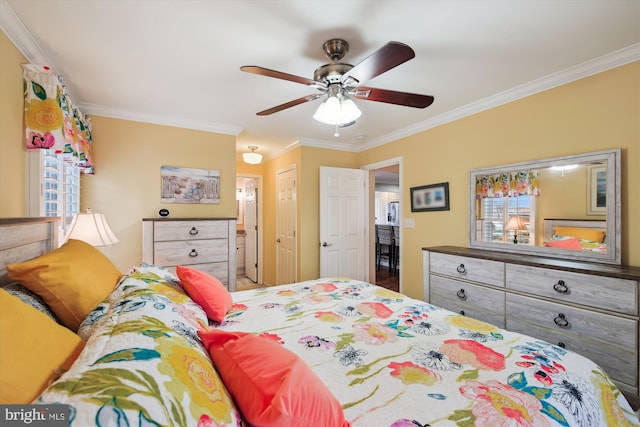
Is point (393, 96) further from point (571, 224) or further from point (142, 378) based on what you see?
point (142, 378)

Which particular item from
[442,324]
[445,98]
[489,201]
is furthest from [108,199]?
[489,201]

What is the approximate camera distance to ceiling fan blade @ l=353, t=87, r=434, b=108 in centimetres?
186

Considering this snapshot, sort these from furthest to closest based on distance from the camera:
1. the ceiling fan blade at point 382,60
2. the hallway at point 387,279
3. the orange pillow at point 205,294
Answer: the hallway at point 387,279 < the orange pillow at point 205,294 < the ceiling fan blade at point 382,60

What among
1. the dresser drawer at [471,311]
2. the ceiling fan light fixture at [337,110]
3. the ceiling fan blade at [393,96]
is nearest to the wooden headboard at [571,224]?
the dresser drawer at [471,311]

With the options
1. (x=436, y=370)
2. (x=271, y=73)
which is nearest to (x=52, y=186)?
(x=271, y=73)

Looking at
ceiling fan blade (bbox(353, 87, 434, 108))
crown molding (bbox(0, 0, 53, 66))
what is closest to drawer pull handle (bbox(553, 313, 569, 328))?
ceiling fan blade (bbox(353, 87, 434, 108))

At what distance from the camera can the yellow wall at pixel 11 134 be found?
158 cm

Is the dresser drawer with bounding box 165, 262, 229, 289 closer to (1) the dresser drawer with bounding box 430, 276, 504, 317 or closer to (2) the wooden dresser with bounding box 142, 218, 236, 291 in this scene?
(2) the wooden dresser with bounding box 142, 218, 236, 291

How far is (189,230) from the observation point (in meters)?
2.98

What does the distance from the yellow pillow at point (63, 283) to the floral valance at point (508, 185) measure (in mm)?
3139

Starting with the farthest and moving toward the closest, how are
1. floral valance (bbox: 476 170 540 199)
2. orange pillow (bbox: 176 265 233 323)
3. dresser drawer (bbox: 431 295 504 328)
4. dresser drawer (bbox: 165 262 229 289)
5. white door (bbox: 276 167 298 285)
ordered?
white door (bbox: 276 167 298 285), dresser drawer (bbox: 165 262 229 289), floral valance (bbox: 476 170 540 199), dresser drawer (bbox: 431 295 504 328), orange pillow (bbox: 176 265 233 323)

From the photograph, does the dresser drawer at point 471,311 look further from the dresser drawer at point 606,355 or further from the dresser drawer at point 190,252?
the dresser drawer at point 190,252

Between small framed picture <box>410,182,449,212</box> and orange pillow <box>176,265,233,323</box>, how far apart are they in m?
2.62

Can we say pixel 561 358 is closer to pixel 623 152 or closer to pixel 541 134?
pixel 623 152
